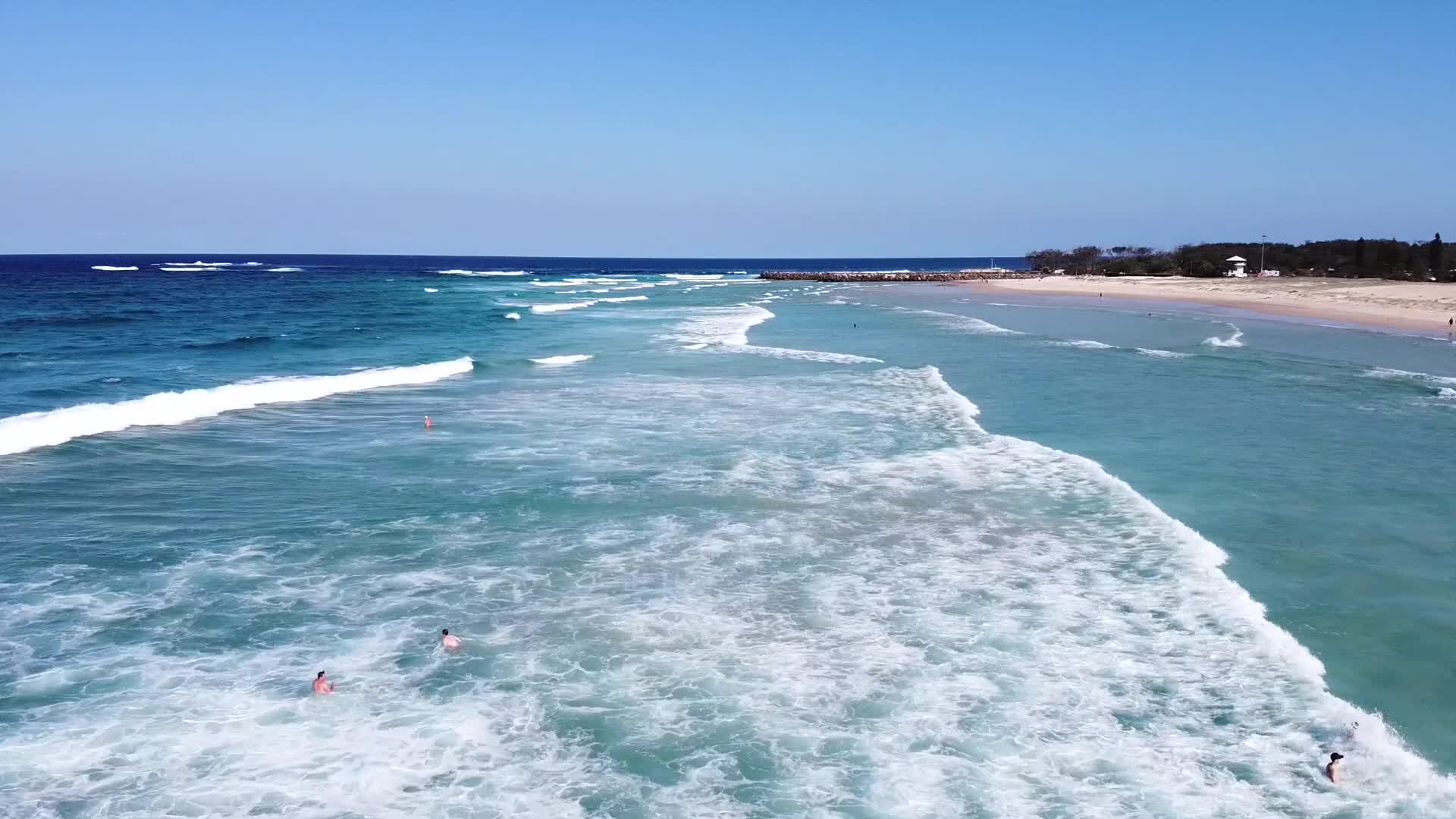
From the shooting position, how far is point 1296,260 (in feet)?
312

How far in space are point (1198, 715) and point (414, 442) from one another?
14.3m

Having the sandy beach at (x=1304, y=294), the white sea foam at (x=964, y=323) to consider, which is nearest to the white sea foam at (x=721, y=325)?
the white sea foam at (x=964, y=323)

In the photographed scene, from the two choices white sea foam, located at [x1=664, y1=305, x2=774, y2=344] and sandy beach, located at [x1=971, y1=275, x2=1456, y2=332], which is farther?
sandy beach, located at [x1=971, y1=275, x2=1456, y2=332]

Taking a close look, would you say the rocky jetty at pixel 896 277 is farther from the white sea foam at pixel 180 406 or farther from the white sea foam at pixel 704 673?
the white sea foam at pixel 704 673

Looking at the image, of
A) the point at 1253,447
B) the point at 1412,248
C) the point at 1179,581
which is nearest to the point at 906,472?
the point at 1179,581

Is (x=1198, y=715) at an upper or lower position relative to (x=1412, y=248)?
lower

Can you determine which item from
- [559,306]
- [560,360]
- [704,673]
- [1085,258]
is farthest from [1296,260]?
[704,673]

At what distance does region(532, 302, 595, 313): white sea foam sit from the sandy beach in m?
37.3

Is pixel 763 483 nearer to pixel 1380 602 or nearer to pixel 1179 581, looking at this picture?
pixel 1179 581

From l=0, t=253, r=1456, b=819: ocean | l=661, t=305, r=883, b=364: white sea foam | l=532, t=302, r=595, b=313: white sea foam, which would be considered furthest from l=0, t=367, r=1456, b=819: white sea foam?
l=532, t=302, r=595, b=313: white sea foam

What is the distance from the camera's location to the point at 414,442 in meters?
18.1

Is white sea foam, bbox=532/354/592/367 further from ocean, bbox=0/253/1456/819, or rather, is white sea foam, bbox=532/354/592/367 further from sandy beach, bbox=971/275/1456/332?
sandy beach, bbox=971/275/1456/332

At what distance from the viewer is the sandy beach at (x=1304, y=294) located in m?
48.5

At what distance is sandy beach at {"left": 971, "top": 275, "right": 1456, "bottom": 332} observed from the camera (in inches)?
1909
